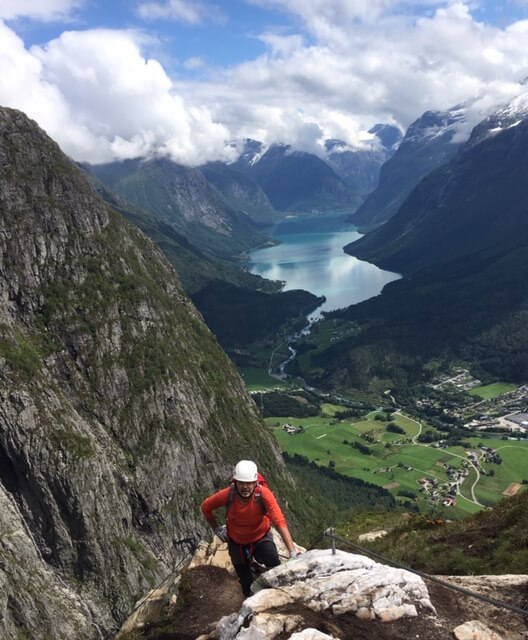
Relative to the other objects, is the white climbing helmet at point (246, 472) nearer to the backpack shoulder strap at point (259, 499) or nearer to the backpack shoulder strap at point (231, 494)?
the backpack shoulder strap at point (259, 499)

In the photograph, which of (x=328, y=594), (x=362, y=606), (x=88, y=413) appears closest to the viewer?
(x=362, y=606)

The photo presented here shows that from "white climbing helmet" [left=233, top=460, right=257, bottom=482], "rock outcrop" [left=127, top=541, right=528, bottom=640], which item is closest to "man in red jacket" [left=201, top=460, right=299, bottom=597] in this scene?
"white climbing helmet" [left=233, top=460, right=257, bottom=482]

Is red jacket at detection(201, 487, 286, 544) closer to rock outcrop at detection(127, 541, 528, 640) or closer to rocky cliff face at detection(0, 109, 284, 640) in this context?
rock outcrop at detection(127, 541, 528, 640)

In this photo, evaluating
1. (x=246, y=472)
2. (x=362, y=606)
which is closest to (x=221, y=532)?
(x=246, y=472)

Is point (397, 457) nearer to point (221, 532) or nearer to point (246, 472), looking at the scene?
point (221, 532)

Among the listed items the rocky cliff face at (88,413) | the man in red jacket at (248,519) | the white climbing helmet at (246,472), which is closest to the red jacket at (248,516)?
the man in red jacket at (248,519)

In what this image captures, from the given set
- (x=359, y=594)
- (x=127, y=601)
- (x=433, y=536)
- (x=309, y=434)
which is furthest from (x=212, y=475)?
(x=359, y=594)
